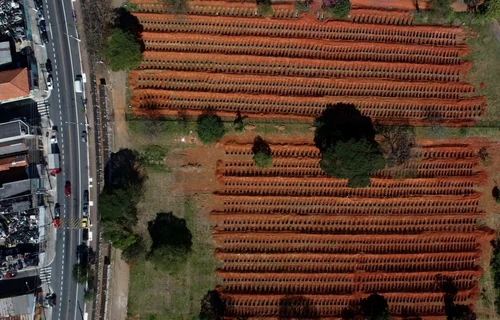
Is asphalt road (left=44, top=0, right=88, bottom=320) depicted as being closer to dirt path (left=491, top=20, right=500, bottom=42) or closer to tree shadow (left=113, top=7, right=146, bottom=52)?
tree shadow (left=113, top=7, right=146, bottom=52)

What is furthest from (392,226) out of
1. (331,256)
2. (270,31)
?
(270,31)

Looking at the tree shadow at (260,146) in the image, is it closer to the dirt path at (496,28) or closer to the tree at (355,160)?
the tree at (355,160)

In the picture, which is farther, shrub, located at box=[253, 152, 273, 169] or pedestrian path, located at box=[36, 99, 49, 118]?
pedestrian path, located at box=[36, 99, 49, 118]

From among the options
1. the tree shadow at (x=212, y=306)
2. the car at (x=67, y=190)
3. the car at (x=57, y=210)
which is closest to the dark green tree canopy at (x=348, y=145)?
the tree shadow at (x=212, y=306)

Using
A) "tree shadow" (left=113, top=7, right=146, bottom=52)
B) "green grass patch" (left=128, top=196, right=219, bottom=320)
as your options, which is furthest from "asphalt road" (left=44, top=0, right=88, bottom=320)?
Answer: "green grass patch" (left=128, top=196, right=219, bottom=320)

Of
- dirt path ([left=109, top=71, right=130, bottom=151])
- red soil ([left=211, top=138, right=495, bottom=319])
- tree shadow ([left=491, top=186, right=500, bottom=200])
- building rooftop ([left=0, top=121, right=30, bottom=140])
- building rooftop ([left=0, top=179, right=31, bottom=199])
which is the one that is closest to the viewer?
building rooftop ([left=0, top=121, right=30, bottom=140])

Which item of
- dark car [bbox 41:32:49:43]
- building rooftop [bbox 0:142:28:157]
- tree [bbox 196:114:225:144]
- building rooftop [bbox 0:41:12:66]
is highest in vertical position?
dark car [bbox 41:32:49:43]

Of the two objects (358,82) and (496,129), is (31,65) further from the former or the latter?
(496,129)
